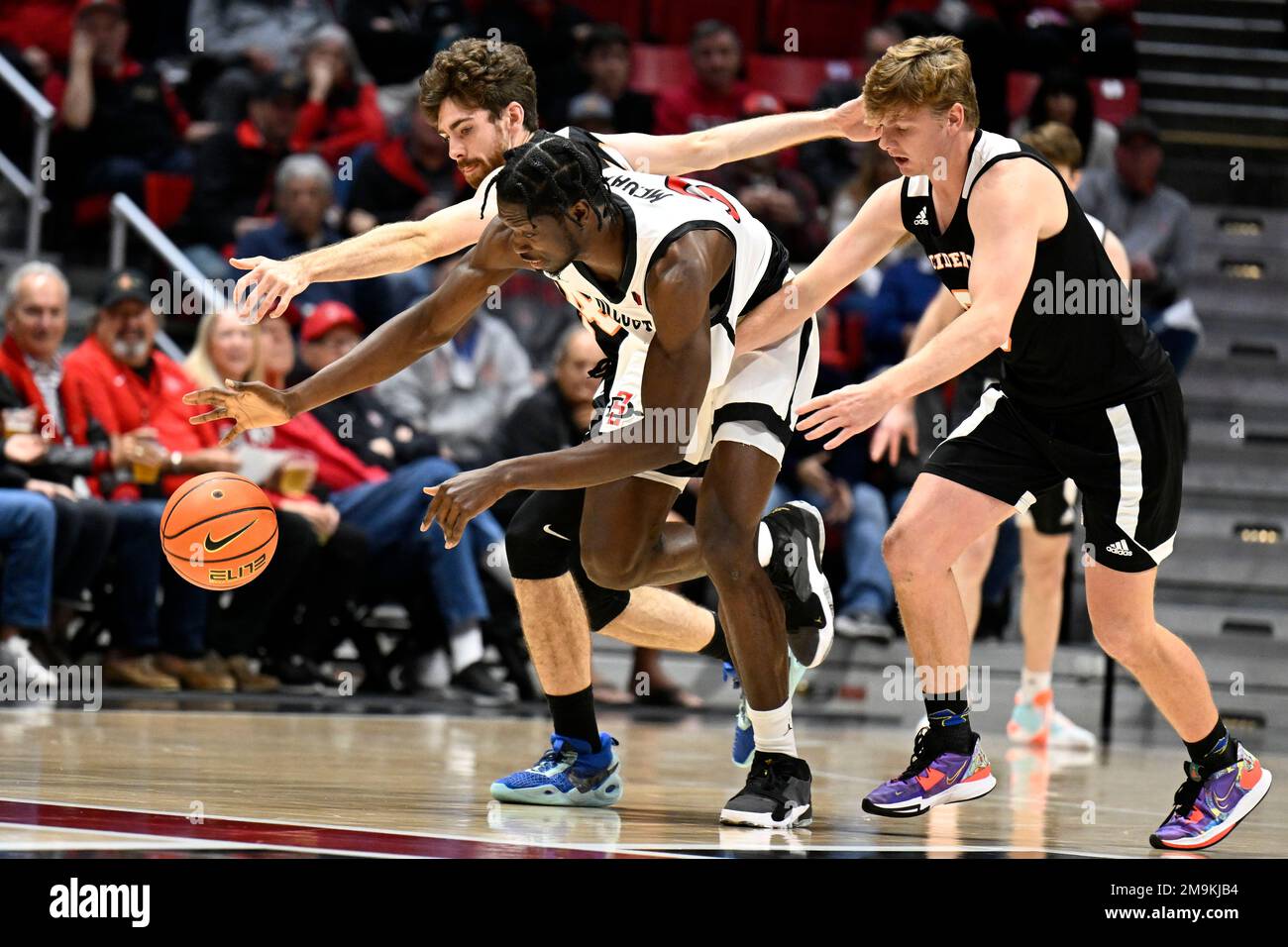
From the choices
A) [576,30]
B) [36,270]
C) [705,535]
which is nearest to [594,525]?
[705,535]

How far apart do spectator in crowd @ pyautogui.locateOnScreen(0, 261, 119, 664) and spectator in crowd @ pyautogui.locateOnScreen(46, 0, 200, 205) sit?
72.8 inches

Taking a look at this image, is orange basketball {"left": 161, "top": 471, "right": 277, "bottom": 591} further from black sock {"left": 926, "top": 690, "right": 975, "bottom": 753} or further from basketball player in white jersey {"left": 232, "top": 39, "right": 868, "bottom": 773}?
black sock {"left": 926, "top": 690, "right": 975, "bottom": 753}

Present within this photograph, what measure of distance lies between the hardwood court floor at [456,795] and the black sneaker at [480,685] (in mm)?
603

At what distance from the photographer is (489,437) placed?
27.4 feet

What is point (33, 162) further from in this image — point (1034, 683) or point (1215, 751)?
point (1215, 751)

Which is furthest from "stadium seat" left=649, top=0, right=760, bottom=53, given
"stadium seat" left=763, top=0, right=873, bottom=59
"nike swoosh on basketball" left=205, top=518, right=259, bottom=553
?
"nike swoosh on basketball" left=205, top=518, right=259, bottom=553

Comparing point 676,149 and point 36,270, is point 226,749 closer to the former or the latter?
point 676,149

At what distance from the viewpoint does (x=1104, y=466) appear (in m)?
4.01

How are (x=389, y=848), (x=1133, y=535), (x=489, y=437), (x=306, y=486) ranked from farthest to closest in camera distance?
(x=489, y=437) < (x=306, y=486) < (x=1133, y=535) < (x=389, y=848)

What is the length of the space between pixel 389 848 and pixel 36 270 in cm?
477

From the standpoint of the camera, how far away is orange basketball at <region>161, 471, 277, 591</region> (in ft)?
14.5

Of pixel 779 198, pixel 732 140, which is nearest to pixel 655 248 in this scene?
pixel 732 140

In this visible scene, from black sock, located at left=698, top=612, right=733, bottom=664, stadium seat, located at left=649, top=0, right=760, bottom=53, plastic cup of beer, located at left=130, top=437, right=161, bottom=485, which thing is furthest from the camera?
stadium seat, located at left=649, top=0, right=760, bottom=53

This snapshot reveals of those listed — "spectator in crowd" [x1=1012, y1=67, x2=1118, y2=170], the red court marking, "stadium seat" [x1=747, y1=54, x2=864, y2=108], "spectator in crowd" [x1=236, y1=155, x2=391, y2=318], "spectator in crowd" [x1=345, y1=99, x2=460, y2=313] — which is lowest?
the red court marking
